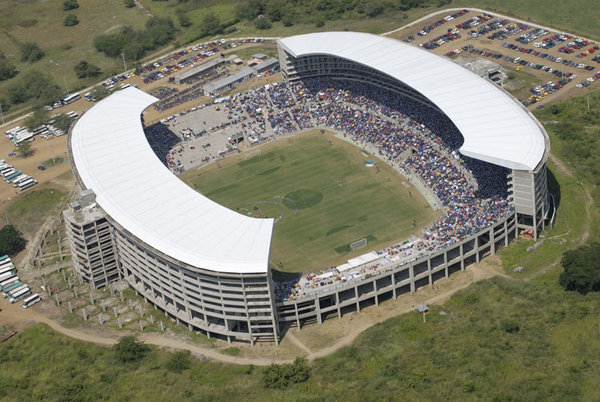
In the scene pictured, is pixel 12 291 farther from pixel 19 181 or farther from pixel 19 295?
pixel 19 181

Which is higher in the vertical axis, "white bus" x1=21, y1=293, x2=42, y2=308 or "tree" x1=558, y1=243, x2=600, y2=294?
"tree" x1=558, y1=243, x2=600, y2=294

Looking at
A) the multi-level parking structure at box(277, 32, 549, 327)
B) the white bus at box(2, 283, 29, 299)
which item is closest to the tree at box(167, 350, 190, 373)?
the multi-level parking structure at box(277, 32, 549, 327)

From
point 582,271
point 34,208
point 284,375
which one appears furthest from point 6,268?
point 582,271

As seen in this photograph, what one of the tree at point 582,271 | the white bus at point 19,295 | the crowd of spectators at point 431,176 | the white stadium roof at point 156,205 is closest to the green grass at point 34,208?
the white stadium roof at point 156,205

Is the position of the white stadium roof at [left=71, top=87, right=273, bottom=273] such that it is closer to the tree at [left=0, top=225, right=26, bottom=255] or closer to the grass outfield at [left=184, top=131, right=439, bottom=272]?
the grass outfield at [left=184, top=131, right=439, bottom=272]

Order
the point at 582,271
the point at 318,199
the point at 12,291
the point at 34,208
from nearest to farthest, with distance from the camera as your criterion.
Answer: the point at 582,271
the point at 12,291
the point at 318,199
the point at 34,208

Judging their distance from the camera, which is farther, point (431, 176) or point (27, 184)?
point (27, 184)

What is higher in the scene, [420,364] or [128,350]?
[128,350]
